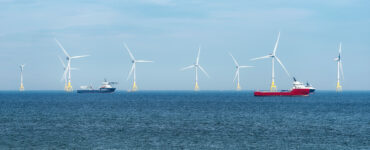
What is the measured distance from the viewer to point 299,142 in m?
52.2

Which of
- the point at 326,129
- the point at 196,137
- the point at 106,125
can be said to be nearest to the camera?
the point at 196,137

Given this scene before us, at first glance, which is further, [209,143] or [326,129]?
[326,129]

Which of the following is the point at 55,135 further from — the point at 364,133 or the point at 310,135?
the point at 364,133

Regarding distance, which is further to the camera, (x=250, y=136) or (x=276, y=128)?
(x=276, y=128)

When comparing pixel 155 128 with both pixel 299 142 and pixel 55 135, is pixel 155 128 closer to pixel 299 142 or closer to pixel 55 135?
pixel 55 135

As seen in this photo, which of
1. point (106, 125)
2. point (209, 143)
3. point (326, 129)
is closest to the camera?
point (209, 143)

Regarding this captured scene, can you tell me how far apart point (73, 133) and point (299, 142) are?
95.0ft

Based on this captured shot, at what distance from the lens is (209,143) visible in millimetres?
51469

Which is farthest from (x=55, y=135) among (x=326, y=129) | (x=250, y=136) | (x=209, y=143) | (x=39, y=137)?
(x=326, y=129)

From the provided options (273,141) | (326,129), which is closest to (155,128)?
(273,141)

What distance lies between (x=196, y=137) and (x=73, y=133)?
54.8 ft

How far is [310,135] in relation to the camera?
58406 mm

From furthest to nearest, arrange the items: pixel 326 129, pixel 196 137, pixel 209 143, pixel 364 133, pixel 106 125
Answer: pixel 106 125, pixel 326 129, pixel 364 133, pixel 196 137, pixel 209 143

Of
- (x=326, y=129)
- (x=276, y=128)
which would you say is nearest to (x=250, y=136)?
(x=276, y=128)
